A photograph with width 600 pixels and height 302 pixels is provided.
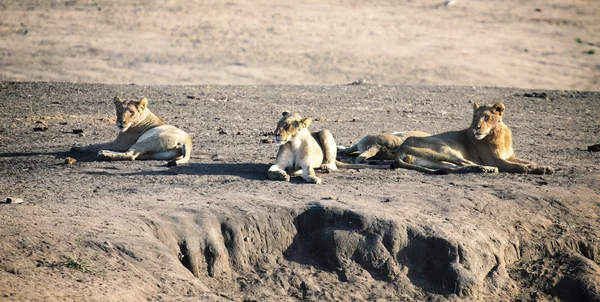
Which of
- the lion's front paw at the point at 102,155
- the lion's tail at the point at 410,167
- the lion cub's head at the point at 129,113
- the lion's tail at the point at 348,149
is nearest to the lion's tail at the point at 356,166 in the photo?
the lion's tail at the point at 410,167

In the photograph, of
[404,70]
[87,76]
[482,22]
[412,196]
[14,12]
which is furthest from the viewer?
[482,22]

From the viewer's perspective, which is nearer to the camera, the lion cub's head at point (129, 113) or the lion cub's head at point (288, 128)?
the lion cub's head at point (288, 128)

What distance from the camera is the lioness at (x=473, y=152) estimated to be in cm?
1228

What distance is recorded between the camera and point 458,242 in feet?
31.9

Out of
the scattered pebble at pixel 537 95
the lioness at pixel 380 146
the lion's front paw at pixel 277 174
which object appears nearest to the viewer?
the lion's front paw at pixel 277 174

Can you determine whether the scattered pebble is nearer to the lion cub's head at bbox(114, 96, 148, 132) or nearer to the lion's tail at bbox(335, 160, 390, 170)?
the lion's tail at bbox(335, 160, 390, 170)

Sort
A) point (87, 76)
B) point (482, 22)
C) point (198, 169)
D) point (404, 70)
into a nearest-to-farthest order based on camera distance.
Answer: point (198, 169) < point (87, 76) < point (404, 70) < point (482, 22)

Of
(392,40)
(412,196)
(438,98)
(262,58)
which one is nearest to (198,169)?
(412,196)

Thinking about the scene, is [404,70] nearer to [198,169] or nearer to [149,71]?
[149,71]

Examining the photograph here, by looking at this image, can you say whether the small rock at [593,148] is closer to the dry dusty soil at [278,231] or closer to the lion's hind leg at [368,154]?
the dry dusty soil at [278,231]

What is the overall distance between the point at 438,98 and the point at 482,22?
1567 centimetres

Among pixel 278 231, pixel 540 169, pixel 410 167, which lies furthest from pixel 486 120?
pixel 278 231

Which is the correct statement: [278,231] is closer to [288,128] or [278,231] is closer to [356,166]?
[288,128]

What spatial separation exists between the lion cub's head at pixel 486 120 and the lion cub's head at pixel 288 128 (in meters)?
2.45
